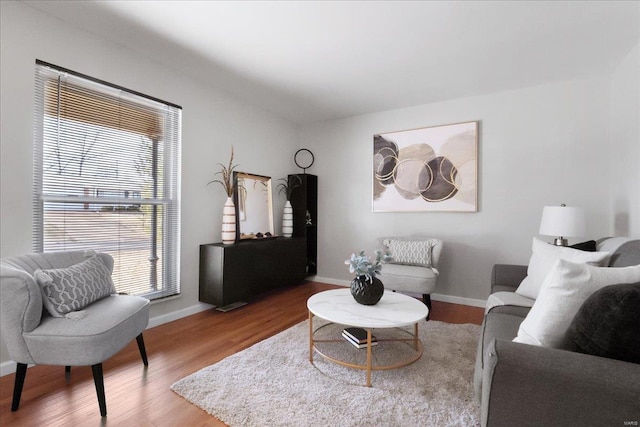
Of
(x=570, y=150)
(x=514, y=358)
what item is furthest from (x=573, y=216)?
(x=514, y=358)

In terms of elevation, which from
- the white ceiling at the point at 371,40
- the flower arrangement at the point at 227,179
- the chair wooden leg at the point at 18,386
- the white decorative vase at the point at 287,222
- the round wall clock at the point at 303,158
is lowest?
the chair wooden leg at the point at 18,386

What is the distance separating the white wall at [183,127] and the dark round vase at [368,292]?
77.6 inches

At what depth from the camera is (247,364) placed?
210 cm

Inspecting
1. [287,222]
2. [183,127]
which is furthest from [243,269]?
[183,127]

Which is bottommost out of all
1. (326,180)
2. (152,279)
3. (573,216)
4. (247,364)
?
(247,364)

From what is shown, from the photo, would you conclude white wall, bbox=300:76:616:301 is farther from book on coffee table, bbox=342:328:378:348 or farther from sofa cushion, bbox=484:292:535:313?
book on coffee table, bbox=342:328:378:348

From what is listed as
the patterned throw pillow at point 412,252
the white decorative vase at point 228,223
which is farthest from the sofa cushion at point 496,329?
the white decorative vase at point 228,223

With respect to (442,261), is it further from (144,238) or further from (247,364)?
(144,238)

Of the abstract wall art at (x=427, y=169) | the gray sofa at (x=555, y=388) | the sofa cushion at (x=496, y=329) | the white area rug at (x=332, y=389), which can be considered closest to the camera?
the gray sofa at (x=555, y=388)

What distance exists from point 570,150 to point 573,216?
3.43 feet

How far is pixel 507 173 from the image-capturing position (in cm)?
346

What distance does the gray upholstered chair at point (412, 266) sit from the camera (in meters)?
3.14

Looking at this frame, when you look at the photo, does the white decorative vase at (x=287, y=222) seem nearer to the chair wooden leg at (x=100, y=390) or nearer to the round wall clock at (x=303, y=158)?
the round wall clock at (x=303, y=158)

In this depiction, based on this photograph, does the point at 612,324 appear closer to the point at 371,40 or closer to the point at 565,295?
the point at 565,295
